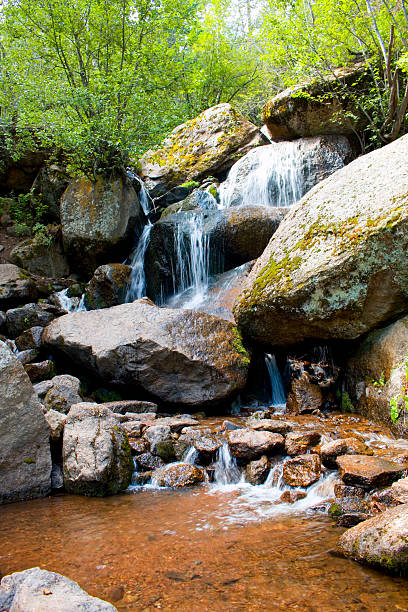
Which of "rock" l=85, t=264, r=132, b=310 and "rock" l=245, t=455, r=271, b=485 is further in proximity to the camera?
"rock" l=85, t=264, r=132, b=310

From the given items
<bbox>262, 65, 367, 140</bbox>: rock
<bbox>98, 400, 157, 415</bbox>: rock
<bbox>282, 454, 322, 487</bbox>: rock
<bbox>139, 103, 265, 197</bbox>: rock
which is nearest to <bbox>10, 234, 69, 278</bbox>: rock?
<bbox>139, 103, 265, 197</bbox>: rock

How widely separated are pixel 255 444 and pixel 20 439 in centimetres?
271

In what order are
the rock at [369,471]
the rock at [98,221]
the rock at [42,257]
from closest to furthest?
the rock at [369,471] < the rock at [98,221] < the rock at [42,257]

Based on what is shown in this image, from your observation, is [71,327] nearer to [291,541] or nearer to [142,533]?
[142,533]

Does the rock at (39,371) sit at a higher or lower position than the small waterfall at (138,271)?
lower

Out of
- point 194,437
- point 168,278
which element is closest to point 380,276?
point 194,437

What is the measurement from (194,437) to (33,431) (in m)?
2.15

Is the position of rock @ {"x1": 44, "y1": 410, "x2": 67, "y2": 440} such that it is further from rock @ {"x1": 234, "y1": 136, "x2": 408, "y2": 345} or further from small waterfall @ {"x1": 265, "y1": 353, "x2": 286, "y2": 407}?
small waterfall @ {"x1": 265, "y1": 353, "x2": 286, "y2": 407}

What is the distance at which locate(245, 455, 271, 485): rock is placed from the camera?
4863 mm

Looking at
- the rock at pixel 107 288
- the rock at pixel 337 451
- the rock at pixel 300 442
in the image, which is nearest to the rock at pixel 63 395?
the rock at pixel 300 442

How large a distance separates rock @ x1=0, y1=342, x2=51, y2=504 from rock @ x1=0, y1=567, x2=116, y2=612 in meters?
2.37

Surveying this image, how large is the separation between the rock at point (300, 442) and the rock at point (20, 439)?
283 cm

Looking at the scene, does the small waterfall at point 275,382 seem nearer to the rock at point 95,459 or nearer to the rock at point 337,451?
the rock at point 337,451

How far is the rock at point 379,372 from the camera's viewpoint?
5.95 meters
